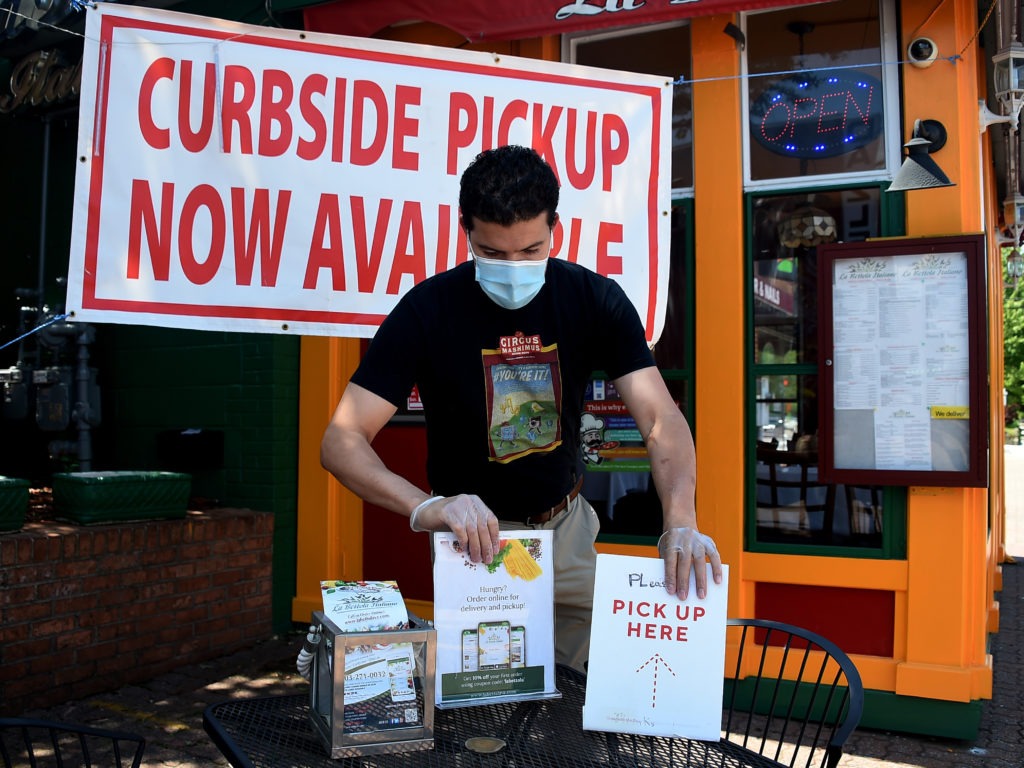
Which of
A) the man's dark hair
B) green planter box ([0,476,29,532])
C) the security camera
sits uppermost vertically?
the security camera

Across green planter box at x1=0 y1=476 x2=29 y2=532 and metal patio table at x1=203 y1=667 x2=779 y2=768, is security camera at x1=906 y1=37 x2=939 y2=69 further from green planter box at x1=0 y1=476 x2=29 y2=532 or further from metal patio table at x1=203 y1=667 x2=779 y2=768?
green planter box at x1=0 y1=476 x2=29 y2=532

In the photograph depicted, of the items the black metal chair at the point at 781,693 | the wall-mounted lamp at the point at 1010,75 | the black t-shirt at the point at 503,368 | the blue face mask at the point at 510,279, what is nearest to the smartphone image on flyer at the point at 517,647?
the black t-shirt at the point at 503,368

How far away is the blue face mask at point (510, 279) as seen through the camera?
232 cm

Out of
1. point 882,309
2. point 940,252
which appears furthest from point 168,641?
point 940,252

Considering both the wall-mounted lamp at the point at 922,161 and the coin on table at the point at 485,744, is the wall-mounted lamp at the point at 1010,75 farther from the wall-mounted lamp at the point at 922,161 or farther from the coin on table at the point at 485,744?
the coin on table at the point at 485,744

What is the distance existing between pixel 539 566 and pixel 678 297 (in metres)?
3.20

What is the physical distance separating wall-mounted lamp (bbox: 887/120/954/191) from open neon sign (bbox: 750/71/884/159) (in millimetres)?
252

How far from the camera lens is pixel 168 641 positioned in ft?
16.4

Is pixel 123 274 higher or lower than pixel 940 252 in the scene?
lower

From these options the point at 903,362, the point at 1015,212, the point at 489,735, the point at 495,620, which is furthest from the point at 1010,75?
the point at 1015,212

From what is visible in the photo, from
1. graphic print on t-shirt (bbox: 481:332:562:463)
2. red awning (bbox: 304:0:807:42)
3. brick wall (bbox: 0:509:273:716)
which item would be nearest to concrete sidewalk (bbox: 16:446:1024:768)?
brick wall (bbox: 0:509:273:716)

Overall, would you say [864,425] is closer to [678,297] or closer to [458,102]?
[678,297]

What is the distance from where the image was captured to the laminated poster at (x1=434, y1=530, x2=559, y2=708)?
187 centimetres

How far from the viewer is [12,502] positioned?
443 centimetres
